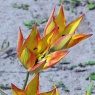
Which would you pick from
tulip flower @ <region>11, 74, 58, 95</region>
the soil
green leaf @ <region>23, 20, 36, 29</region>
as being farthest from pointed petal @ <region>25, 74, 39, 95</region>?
green leaf @ <region>23, 20, 36, 29</region>

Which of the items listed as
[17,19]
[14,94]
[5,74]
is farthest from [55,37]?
[17,19]

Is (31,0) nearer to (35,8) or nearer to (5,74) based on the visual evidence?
(35,8)

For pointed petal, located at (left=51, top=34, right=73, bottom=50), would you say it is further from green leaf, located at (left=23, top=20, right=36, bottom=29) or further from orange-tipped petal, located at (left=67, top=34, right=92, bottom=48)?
green leaf, located at (left=23, top=20, right=36, bottom=29)

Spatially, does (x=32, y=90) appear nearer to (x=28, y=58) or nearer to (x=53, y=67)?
(x=28, y=58)

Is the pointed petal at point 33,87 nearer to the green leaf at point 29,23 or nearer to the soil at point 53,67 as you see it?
the soil at point 53,67

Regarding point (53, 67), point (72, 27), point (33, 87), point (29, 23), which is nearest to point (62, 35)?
point (72, 27)
